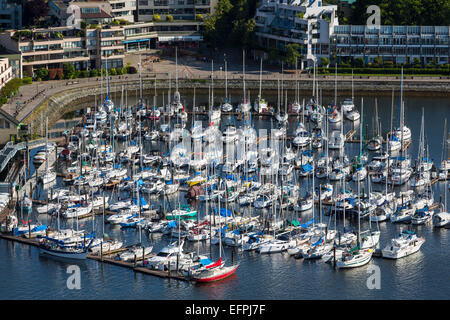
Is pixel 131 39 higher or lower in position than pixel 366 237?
higher

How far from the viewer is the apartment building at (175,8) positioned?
128750 mm

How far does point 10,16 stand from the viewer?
12638 cm

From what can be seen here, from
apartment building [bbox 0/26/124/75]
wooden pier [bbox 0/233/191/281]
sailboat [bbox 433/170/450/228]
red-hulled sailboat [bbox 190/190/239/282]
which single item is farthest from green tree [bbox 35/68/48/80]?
sailboat [bbox 433/170/450/228]

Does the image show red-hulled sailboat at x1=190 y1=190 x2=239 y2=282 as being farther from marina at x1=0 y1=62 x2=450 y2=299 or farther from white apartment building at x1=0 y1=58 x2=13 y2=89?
white apartment building at x1=0 y1=58 x2=13 y2=89

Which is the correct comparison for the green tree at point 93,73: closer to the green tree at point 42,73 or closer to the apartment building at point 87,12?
the green tree at point 42,73

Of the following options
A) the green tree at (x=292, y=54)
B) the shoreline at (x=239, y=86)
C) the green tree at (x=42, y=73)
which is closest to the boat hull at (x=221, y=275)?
the shoreline at (x=239, y=86)

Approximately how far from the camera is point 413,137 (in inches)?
3605

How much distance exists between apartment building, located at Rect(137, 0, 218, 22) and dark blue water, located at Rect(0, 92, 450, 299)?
6527 cm

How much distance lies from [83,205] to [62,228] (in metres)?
3.50

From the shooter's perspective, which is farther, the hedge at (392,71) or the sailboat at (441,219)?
the hedge at (392,71)

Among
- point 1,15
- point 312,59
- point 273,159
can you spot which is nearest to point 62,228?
point 273,159

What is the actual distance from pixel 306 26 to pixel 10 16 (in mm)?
36651

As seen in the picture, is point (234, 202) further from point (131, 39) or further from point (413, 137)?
point (131, 39)

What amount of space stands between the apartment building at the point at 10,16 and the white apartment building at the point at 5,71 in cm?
1996
